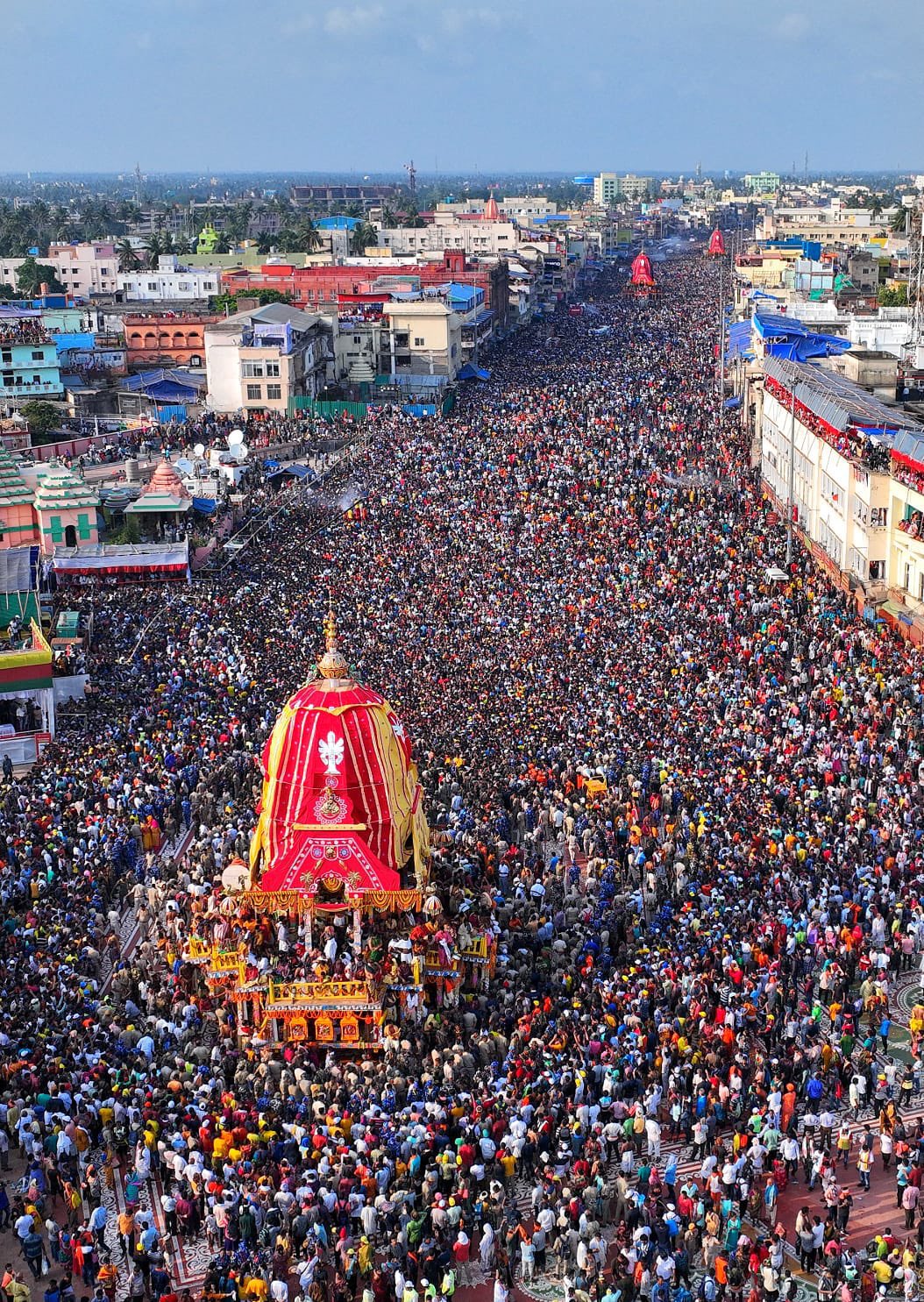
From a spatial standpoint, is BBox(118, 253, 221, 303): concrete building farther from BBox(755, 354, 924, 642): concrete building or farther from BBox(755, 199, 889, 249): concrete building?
BBox(755, 354, 924, 642): concrete building

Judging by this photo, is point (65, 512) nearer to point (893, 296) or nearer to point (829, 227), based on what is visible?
point (893, 296)

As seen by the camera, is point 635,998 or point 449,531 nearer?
point 635,998

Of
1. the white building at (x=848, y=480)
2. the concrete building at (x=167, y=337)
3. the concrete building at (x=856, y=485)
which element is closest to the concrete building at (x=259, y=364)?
the concrete building at (x=167, y=337)

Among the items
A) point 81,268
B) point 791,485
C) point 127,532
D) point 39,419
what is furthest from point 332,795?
point 81,268

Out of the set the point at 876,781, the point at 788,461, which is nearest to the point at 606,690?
the point at 876,781

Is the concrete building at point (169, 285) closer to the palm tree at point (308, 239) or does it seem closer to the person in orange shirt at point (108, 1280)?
the palm tree at point (308, 239)

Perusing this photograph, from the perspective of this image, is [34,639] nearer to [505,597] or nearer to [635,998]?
[505,597]
